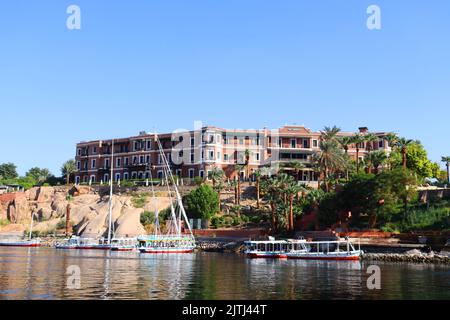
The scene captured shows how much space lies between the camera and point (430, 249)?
70.7m

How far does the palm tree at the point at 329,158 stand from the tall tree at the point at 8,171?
114462 millimetres

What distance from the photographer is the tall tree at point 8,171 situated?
173 metres

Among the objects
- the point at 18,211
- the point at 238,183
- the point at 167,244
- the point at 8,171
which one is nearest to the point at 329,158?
the point at 238,183

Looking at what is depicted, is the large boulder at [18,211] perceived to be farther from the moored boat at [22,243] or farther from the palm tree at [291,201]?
the palm tree at [291,201]

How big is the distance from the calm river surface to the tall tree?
12267 centimetres

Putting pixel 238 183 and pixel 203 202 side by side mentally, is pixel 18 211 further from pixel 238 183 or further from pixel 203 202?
pixel 238 183

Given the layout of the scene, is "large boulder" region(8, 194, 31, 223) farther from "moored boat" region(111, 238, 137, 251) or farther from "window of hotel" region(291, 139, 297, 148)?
"window of hotel" region(291, 139, 297, 148)

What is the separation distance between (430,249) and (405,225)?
965cm

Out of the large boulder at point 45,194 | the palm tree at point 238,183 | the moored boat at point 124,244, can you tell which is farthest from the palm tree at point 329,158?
the large boulder at point 45,194

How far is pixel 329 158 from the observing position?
317 ft

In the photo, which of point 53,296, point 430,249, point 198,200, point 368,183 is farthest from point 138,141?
point 53,296

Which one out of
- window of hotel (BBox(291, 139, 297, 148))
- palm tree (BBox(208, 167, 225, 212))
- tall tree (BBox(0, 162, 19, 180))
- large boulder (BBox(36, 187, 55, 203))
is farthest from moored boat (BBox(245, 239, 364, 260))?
tall tree (BBox(0, 162, 19, 180))

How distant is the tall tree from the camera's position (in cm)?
17288
